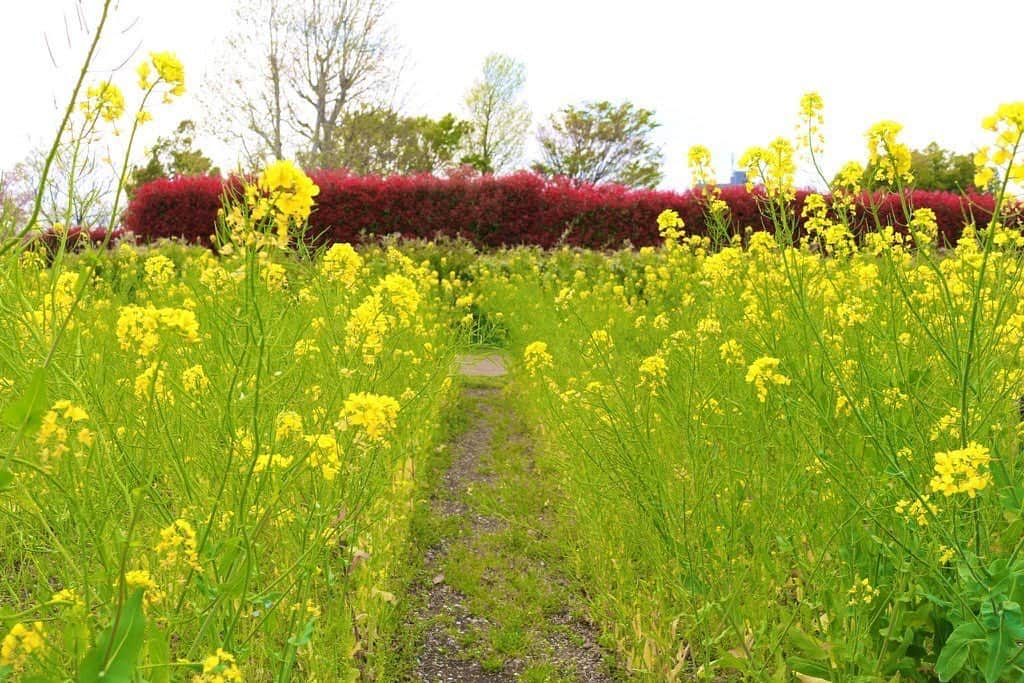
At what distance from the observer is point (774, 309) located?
3.50 m

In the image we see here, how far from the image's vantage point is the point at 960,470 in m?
1.59

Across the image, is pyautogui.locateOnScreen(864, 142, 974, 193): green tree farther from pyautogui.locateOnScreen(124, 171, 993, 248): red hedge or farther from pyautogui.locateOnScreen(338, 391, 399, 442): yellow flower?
pyautogui.locateOnScreen(338, 391, 399, 442): yellow flower

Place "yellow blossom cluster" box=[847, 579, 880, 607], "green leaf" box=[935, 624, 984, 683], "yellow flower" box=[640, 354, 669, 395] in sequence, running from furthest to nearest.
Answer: "yellow flower" box=[640, 354, 669, 395] < "yellow blossom cluster" box=[847, 579, 880, 607] < "green leaf" box=[935, 624, 984, 683]

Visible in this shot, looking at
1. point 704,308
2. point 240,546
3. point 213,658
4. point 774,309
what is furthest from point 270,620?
point 704,308

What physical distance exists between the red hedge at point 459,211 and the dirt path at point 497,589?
324 inches

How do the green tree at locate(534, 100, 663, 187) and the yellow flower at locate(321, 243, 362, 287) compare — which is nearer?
the yellow flower at locate(321, 243, 362, 287)

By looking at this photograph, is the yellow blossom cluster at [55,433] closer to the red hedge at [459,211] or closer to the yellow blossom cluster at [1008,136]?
the yellow blossom cluster at [1008,136]

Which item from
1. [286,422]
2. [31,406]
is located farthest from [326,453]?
[31,406]

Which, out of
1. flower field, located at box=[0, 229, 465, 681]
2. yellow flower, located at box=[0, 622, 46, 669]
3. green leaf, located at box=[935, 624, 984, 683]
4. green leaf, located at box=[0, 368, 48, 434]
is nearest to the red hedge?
flower field, located at box=[0, 229, 465, 681]

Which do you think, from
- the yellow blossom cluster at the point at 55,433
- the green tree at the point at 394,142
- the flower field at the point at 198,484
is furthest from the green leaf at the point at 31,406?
the green tree at the point at 394,142

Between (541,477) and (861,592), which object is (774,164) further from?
(541,477)

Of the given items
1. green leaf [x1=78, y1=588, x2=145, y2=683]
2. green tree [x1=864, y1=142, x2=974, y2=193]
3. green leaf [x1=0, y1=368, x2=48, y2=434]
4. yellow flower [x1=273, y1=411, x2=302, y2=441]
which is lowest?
green leaf [x1=78, y1=588, x2=145, y2=683]

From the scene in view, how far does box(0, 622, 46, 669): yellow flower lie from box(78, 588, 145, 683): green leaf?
0.32 meters

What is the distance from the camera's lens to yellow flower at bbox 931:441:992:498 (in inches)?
61.3
